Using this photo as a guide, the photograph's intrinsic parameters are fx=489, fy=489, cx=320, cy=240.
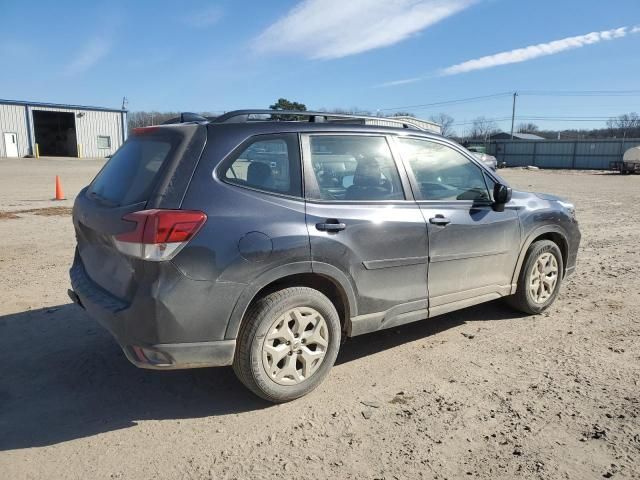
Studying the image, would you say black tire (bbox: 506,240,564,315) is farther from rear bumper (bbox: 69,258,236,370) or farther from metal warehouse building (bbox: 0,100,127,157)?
metal warehouse building (bbox: 0,100,127,157)

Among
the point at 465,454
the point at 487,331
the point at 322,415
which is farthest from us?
the point at 487,331

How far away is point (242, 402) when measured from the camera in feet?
11.0

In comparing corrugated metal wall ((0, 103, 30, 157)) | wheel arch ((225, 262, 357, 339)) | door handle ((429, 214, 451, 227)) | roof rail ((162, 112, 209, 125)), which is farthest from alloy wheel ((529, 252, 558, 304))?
corrugated metal wall ((0, 103, 30, 157))

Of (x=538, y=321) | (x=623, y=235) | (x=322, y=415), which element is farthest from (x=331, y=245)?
(x=623, y=235)

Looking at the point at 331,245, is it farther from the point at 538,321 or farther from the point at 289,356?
the point at 538,321

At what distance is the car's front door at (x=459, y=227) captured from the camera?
13.0 feet

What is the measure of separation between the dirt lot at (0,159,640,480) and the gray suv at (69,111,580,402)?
380 mm

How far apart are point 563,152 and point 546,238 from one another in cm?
5650

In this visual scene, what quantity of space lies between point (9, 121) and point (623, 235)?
165 feet

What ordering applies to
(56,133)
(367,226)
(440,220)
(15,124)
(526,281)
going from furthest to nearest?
(56,133) → (15,124) → (526,281) → (440,220) → (367,226)

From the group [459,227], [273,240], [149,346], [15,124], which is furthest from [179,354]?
[15,124]

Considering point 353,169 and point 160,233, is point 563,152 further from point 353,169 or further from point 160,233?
point 160,233

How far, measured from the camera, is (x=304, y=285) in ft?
11.1

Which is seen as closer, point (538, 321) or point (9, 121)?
point (538, 321)
